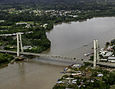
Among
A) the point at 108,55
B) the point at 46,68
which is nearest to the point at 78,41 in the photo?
the point at 108,55

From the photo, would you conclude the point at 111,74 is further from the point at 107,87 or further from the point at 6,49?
the point at 6,49

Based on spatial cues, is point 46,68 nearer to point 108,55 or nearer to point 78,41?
point 108,55

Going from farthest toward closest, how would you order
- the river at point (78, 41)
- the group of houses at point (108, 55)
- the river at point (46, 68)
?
the river at point (78, 41), the group of houses at point (108, 55), the river at point (46, 68)

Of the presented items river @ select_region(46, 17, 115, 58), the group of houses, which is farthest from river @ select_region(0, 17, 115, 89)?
the group of houses

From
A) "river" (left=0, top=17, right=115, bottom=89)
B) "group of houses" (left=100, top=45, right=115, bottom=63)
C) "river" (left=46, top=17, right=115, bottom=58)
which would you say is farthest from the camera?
"river" (left=46, top=17, right=115, bottom=58)

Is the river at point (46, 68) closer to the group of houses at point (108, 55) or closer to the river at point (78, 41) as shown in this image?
the river at point (78, 41)

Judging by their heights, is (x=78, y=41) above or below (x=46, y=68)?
above

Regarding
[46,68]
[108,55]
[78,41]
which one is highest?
[78,41]

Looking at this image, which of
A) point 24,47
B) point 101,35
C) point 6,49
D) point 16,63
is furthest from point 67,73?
point 101,35

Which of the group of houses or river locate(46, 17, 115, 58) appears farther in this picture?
river locate(46, 17, 115, 58)

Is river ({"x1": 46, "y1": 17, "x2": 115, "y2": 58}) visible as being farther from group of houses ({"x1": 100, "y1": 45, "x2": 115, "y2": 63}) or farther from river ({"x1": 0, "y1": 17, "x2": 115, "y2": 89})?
group of houses ({"x1": 100, "y1": 45, "x2": 115, "y2": 63})

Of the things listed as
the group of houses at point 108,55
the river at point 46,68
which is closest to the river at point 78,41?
the river at point 46,68
